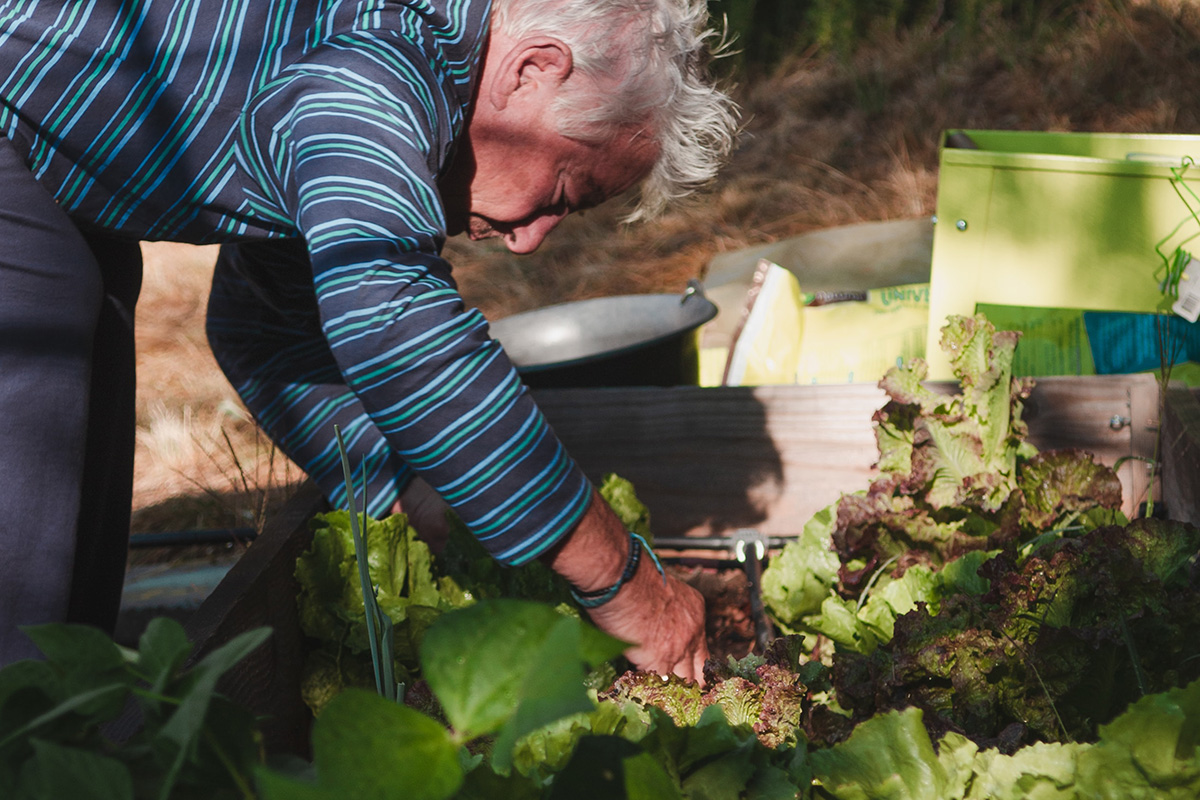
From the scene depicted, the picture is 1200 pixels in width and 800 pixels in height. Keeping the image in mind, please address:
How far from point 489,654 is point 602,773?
79mm

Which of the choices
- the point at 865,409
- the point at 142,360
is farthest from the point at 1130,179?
the point at 142,360

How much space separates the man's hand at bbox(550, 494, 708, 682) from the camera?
113 cm

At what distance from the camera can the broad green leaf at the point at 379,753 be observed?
0.31m

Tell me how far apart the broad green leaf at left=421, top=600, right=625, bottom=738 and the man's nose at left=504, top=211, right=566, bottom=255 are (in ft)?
3.53

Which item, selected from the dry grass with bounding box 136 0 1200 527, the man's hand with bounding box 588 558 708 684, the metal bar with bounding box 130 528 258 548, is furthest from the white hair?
the dry grass with bounding box 136 0 1200 527

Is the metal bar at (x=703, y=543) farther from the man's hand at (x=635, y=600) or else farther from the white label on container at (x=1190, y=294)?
the white label on container at (x=1190, y=294)

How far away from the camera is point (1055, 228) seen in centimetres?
176

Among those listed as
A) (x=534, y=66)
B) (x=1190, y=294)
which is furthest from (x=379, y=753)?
(x=1190, y=294)

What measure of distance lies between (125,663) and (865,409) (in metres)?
1.46

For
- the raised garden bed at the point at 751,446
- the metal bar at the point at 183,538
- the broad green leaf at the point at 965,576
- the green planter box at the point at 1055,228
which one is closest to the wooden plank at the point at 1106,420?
the raised garden bed at the point at 751,446

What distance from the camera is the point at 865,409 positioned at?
1.68 meters

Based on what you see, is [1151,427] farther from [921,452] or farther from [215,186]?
[215,186]

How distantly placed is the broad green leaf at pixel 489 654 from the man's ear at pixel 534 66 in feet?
3.01

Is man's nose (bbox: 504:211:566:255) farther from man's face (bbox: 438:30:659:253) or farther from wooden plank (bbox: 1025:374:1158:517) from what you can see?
wooden plank (bbox: 1025:374:1158:517)
